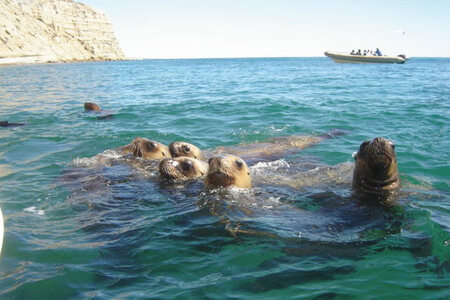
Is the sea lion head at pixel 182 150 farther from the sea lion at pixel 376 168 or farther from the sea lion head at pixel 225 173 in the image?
the sea lion at pixel 376 168

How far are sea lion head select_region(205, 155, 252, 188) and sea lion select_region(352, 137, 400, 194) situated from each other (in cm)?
163

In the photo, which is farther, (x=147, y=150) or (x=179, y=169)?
(x=147, y=150)

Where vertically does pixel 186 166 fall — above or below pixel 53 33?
below

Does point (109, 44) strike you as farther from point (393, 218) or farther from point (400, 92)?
point (393, 218)

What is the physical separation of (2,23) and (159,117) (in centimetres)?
6585

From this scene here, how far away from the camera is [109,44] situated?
108625mm

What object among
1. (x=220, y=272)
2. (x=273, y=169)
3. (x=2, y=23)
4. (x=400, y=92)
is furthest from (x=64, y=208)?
(x=2, y=23)

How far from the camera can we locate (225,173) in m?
5.89

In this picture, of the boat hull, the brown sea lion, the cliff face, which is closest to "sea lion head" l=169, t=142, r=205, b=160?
the brown sea lion

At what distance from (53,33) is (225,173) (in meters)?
90.5

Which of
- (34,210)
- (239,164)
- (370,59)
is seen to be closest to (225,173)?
(239,164)

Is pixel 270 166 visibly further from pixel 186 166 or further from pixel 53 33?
pixel 53 33

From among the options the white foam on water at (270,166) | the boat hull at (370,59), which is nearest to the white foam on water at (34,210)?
the white foam on water at (270,166)

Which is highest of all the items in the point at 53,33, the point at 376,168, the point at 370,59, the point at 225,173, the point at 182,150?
the point at 53,33
